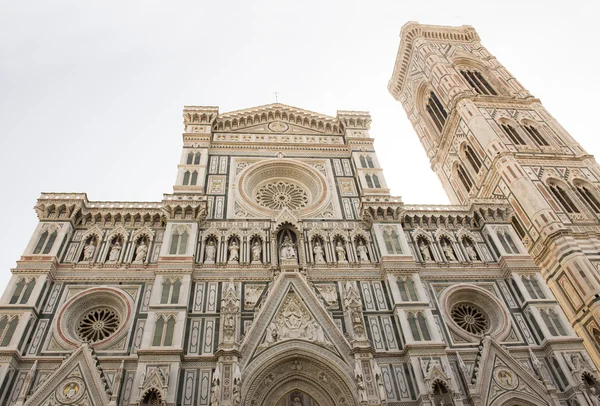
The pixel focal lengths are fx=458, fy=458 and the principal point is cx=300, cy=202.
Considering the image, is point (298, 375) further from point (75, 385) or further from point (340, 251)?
point (75, 385)

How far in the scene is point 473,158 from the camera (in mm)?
29406

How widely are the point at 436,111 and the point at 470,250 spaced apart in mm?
17993

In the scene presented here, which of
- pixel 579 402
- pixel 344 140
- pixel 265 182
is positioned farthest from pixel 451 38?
pixel 579 402

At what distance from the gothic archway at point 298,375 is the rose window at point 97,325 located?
5317mm

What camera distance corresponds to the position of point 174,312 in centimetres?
1570

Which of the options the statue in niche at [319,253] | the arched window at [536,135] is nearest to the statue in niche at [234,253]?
the statue in niche at [319,253]

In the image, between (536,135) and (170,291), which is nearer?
(170,291)

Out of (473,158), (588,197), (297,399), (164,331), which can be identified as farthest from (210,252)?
(588,197)

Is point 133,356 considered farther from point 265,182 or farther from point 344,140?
point 344,140

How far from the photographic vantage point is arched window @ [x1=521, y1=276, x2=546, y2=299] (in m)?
17.8

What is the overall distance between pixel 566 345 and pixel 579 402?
2.10 metres

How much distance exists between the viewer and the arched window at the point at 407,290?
17.0 metres

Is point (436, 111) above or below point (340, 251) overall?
above

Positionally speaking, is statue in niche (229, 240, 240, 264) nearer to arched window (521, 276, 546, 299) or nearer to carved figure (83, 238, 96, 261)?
carved figure (83, 238, 96, 261)
